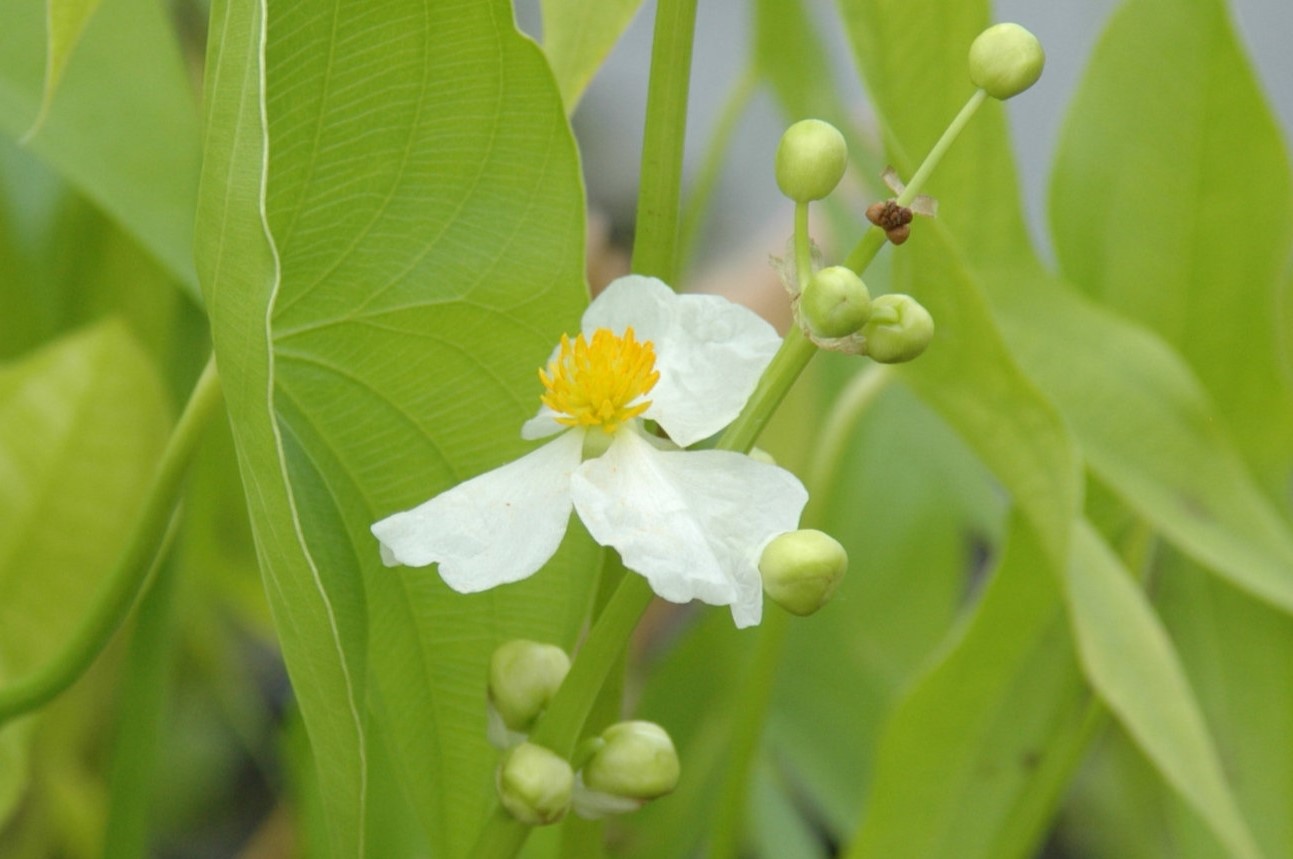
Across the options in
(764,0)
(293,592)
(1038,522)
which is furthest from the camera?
(764,0)

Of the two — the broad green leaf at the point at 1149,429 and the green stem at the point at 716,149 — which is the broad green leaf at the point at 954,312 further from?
the green stem at the point at 716,149

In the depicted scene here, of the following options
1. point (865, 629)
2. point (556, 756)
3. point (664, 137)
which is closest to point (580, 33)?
point (664, 137)

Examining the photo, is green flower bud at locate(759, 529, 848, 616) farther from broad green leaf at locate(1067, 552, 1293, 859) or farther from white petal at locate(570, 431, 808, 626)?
broad green leaf at locate(1067, 552, 1293, 859)

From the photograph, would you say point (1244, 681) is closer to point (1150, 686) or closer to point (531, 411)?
point (1150, 686)

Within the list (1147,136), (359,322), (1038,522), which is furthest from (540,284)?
(1147,136)

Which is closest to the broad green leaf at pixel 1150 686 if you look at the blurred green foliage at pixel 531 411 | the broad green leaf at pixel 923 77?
the blurred green foliage at pixel 531 411

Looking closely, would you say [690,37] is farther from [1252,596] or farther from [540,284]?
[1252,596]

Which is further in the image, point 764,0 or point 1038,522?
point 764,0
